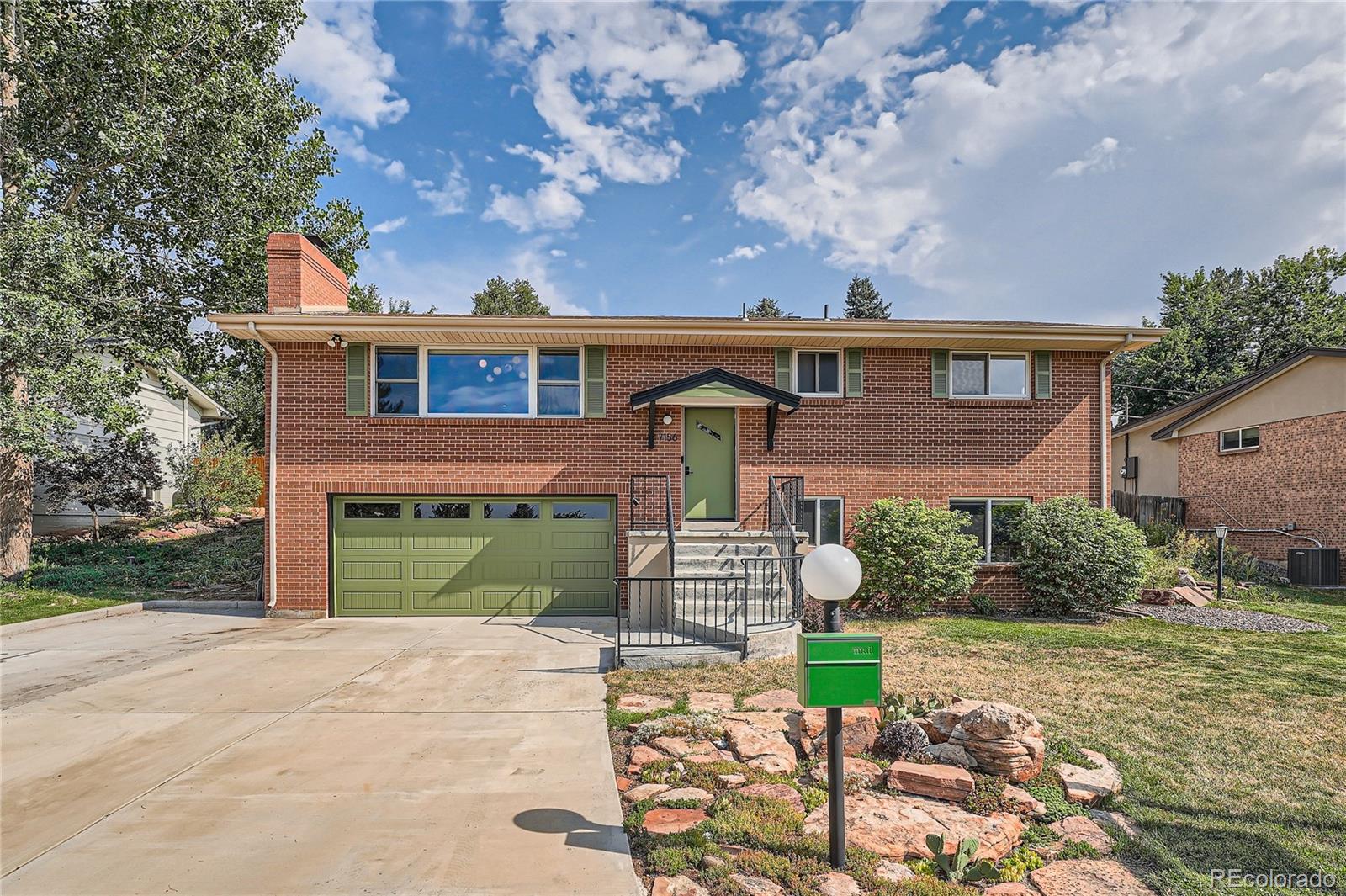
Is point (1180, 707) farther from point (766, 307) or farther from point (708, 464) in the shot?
point (766, 307)

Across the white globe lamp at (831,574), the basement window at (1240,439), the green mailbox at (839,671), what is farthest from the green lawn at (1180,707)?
the basement window at (1240,439)

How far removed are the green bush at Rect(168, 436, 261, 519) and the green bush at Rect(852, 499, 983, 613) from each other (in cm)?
1740

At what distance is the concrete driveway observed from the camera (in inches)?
129

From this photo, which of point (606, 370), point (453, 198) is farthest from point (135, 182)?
point (606, 370)

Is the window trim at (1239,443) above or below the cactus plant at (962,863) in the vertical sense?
above

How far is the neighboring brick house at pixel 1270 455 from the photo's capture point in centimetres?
1356

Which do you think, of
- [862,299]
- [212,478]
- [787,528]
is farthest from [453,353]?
[862,299]

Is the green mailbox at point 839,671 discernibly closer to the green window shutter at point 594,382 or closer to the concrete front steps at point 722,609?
the concrete front steps at point 722,609

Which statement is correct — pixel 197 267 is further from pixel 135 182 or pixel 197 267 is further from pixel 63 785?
pixel 63 785

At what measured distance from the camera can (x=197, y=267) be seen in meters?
14.9

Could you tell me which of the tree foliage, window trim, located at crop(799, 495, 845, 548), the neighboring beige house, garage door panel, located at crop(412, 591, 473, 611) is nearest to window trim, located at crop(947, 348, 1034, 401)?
window trim, located at crop(799, 495, 845, 548)

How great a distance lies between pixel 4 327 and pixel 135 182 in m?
4.92

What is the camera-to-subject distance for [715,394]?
1002 cm

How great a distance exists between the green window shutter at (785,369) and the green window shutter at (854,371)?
37.8 inches
